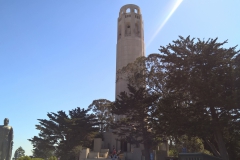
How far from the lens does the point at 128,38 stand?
149 ft

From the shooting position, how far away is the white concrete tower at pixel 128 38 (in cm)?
4338

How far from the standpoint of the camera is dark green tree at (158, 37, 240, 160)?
15.2 meters

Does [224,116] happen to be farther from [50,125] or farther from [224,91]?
[50,125]

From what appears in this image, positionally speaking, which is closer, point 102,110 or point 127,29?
point 102,110

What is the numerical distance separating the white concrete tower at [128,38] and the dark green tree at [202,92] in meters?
24.0

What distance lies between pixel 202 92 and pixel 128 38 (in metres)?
31.4

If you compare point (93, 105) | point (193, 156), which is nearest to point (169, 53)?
point (193, 156)

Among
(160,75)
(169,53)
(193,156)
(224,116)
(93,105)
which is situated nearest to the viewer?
(193,156)

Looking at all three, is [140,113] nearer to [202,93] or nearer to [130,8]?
[202,93]

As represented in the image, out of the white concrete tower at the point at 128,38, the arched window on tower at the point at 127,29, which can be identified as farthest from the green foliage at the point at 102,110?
the arched window on tower at the point at 127,29

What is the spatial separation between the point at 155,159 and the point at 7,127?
54.5ft

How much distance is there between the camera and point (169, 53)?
62.1 ft

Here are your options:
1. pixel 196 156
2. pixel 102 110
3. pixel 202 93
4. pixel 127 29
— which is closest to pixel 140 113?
pixel 202 93

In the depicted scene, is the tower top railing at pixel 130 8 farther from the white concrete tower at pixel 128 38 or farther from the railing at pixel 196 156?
the railing at pixel 196 156
